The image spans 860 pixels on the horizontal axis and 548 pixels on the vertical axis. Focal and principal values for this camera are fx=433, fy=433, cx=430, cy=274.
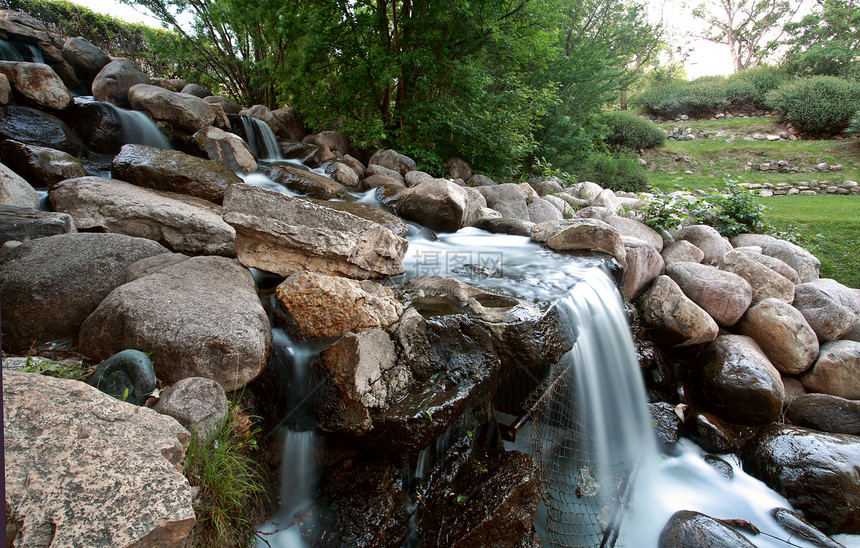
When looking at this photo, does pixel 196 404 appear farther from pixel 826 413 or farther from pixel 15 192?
pixel 826 413

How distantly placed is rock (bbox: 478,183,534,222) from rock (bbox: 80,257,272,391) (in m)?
5.27

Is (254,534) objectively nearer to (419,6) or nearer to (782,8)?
(419,6)

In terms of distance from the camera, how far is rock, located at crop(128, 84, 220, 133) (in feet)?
22.6

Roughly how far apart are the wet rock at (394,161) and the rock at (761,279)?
560cm

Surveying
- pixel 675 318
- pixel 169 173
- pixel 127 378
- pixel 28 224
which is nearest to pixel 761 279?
pixel 675 318

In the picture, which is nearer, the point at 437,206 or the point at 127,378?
the point at 127,378

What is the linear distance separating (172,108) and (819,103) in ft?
70.7

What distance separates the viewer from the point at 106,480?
64.3 inches

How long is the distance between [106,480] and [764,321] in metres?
5.86

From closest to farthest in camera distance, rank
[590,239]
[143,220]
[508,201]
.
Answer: [143,220] → [590,239] → [508,201]

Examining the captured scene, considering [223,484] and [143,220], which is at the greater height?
[143,220]

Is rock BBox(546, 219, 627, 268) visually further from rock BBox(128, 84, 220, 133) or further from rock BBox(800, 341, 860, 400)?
rock BBox(128, 84, 220, 133)

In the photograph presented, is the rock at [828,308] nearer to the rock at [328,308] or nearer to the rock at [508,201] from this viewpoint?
the rock at [508,201]

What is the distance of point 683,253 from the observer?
602 cm
